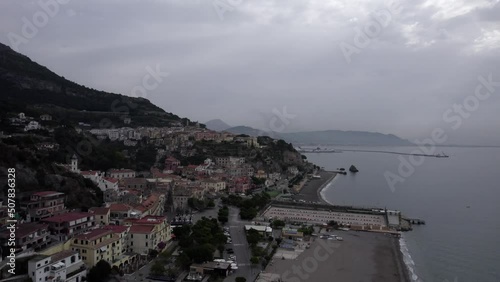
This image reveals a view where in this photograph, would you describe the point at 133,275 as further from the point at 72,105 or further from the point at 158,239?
the point at 72,105

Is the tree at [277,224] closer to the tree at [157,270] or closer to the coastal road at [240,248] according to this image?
the coastal road at [240,248]

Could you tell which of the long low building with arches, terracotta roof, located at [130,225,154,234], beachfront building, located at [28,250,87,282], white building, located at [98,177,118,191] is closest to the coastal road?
the long low building with arches

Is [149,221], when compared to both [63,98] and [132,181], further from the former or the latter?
[63,98]

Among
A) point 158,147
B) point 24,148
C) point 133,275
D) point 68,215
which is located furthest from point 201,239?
point 158,147

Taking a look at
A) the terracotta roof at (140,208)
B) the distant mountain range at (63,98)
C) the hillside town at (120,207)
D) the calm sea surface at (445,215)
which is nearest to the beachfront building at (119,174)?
the hillside town at (120,207)

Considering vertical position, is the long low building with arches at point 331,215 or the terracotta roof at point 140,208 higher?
the terracotta roof at point 140,208

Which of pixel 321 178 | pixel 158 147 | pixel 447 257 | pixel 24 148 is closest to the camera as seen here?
pixel 447 257
